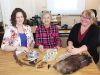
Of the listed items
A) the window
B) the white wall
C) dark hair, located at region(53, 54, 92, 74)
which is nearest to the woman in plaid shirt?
dark hair, located at region(53, 54, 92, 74)

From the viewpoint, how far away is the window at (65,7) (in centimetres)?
400

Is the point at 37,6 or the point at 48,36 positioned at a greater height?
the point at 37,6

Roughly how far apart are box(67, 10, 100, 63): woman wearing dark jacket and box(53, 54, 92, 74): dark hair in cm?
40

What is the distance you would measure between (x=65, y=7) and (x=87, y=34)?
1629mm

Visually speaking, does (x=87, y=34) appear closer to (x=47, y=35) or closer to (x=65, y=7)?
(x=47, y=35)

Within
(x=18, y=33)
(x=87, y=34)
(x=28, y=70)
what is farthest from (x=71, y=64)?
(x=18, y=33)

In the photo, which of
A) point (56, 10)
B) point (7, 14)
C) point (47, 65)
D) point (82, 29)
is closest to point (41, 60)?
point (47, 65)

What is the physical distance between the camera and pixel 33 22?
3.89 m

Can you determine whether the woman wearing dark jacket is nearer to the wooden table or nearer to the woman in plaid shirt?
the woman in plaid shirt

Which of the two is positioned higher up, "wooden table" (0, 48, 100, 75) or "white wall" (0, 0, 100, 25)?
"white wall" (0, 0, 100, 25)

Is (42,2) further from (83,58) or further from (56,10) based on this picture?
(83,58)

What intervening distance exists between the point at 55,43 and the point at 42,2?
150 centimetres

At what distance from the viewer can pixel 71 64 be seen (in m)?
1.81

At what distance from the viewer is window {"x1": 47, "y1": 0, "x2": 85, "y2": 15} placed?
4.00 meters
